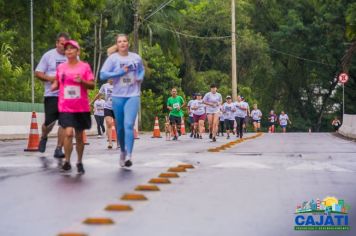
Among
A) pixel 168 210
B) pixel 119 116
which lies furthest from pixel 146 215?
pixel 119 116

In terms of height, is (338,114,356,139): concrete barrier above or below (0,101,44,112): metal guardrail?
below

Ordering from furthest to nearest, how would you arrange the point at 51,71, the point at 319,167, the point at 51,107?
the point at 51,107, the point at 51,71, the point at 319,167

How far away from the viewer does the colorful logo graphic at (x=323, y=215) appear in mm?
6296

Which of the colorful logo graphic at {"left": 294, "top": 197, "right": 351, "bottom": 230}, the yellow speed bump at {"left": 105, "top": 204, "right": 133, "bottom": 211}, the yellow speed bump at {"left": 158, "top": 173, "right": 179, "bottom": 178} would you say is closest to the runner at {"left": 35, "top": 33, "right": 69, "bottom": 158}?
the yellow speed bump at {"left": 158, "top": 173, "right": 179, "bottom": 178}

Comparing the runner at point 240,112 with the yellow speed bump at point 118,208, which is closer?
the yellow speed bump at point 118,208

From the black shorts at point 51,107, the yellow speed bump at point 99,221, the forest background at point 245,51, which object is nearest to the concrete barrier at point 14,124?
the forest background at point 245,51

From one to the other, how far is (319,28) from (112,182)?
4998 centimetres

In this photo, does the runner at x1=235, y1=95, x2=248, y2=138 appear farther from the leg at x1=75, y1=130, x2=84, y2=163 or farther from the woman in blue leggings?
the leg at x1=75, y1=130, x2=84, y2=163

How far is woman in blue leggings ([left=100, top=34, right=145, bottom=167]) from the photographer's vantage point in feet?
35.4

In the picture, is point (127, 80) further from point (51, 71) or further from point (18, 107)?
point (18, 107)

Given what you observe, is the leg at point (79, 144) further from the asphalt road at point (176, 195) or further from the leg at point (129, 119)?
the leg at point (129, 119)

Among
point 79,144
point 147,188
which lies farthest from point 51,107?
point 147,188

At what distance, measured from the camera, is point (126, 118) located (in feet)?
35.3

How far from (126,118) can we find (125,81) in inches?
20.1
